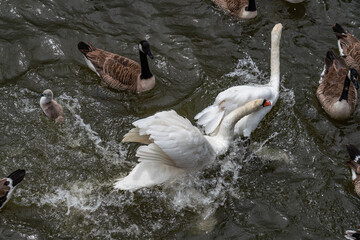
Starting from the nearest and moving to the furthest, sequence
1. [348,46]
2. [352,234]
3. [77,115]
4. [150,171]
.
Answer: [352,234], [150,171], [77,115], [348,46]

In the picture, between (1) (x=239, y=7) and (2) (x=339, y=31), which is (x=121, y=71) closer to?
(1) (x=239, y=7)

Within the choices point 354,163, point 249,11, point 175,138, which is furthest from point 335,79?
point 175,138

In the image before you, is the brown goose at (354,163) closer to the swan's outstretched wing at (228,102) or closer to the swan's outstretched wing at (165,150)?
the swan's outstretched wing at (228,102)

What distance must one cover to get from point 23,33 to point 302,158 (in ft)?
17.0

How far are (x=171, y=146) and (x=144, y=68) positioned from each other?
2142 mm

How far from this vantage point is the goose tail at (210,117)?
266 inches

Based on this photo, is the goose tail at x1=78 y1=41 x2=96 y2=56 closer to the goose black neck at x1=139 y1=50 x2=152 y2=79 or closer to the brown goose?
the goose black neck at x1=139 y1=50 x2=152 y2=79

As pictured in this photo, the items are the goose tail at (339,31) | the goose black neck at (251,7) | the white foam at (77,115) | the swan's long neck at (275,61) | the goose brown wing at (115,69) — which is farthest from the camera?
the goose black neck at (251,7)

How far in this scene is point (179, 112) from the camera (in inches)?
293

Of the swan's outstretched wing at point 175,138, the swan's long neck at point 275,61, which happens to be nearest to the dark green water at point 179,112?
the swan's long neck at point 275,61

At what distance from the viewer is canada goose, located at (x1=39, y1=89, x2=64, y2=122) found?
6.80 metres

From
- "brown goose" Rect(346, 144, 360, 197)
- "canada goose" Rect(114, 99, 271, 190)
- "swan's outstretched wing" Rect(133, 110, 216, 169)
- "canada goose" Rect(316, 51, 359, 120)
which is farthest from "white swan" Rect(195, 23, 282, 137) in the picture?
"brown goose" Rect(346, 144, 360, 197)

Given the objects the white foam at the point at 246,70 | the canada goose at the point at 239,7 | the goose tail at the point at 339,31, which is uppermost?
the canada goose at the point at 239,7

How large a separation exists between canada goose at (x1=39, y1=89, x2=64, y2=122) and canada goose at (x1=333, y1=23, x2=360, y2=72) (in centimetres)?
508
